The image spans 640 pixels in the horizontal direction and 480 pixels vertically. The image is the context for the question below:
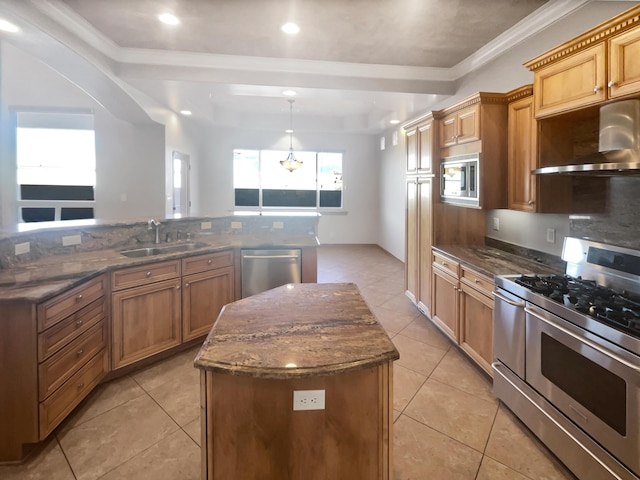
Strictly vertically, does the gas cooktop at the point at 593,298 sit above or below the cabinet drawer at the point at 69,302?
above

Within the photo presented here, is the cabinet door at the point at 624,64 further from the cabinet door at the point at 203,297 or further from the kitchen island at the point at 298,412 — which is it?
the cabinet door at the point at 203,297

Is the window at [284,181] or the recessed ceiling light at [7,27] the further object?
the window at [284,181]

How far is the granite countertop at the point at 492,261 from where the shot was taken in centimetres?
263

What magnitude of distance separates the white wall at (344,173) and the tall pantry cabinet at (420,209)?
478 centimetres

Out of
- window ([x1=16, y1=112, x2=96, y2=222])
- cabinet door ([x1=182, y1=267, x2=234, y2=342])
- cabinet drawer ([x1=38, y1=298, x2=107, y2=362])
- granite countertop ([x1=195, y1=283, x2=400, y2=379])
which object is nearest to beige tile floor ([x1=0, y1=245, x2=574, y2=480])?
cabinet door ([x1=182, y1=267, x2=234, y2=342])

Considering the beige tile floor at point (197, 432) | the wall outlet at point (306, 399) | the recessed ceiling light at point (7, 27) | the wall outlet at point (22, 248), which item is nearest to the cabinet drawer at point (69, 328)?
the beige tile floor at point (197, 432)

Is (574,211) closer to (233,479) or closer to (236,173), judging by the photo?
(233,479)

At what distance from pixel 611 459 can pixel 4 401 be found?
9.65 feet

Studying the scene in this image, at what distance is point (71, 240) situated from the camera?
9.45ft

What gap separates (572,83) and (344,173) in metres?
6.97

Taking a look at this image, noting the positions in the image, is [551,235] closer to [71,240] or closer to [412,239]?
[412,239]

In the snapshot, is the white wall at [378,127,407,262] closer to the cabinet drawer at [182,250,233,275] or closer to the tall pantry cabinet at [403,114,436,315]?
the tall pantry cabinet at [403,114,436,315]

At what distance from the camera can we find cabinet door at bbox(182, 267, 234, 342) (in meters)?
3.10

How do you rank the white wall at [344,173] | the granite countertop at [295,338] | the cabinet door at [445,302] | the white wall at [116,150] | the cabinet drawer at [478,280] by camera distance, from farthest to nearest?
the white wall at [344,173]
the white wall at [116,150]
the cabinet door at [445,302]
the cabinet drawer at [478,280]
the granite countertop at [295,338]
